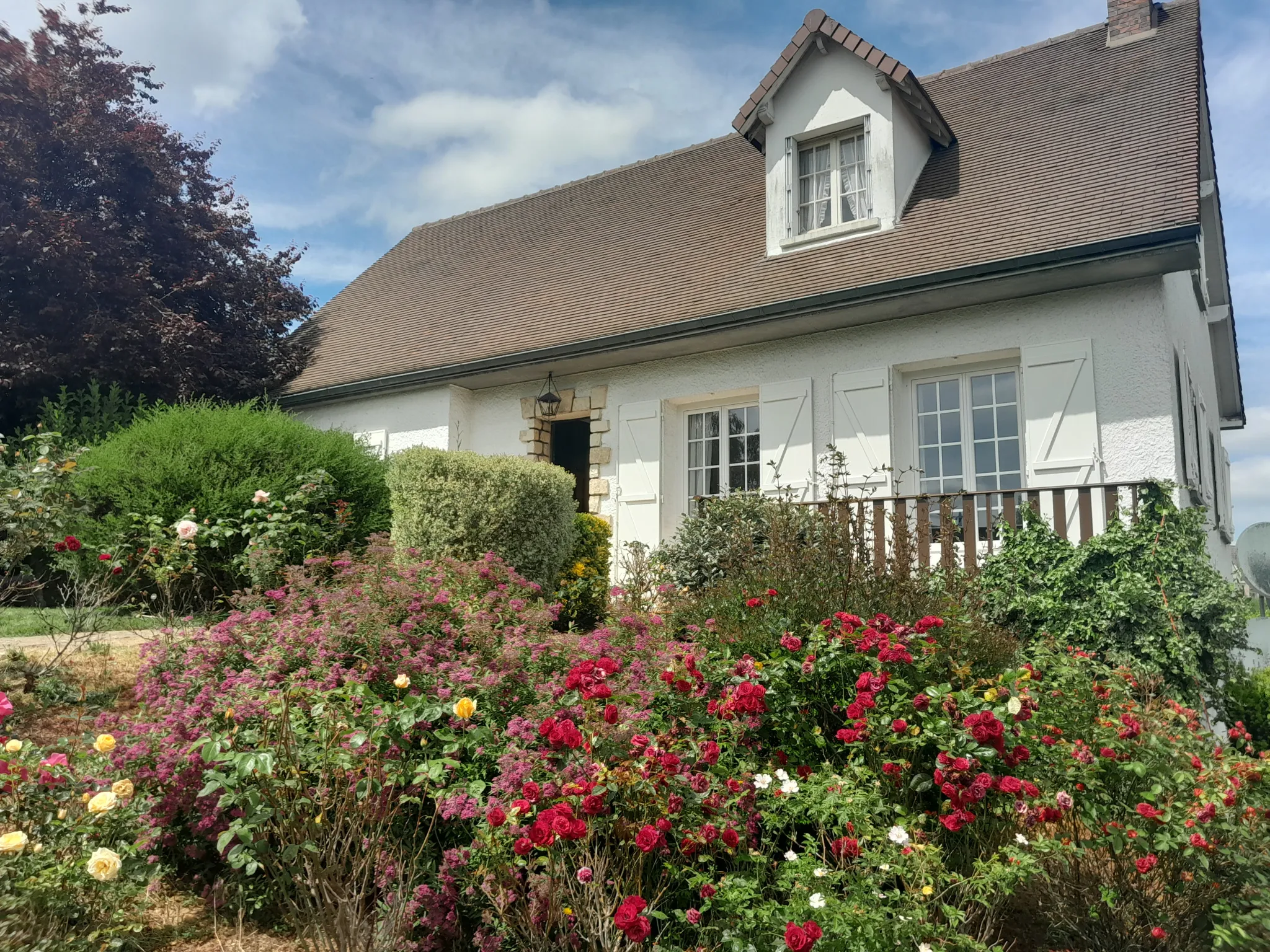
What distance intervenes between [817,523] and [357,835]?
4.36m

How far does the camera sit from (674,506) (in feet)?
30.0

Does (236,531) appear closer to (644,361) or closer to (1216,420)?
(644,361)

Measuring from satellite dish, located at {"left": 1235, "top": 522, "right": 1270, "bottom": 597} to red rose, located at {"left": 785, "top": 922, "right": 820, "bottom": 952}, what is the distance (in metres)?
8.17

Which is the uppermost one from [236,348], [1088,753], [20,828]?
[236,348]

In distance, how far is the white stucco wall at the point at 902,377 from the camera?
21.7 ft

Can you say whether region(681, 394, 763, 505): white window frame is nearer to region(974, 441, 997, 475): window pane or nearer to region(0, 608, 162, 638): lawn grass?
region(974, 441, 997, 475): window pane

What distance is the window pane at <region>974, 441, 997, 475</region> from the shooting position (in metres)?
7.40

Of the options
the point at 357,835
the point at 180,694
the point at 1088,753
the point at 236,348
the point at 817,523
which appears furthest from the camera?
the point at 236,348

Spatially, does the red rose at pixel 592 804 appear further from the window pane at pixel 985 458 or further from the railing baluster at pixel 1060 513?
the window pane at pixel 985 458

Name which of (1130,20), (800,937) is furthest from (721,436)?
(800,937)

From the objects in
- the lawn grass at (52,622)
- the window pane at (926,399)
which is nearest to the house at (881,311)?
the window pane at (926,399)

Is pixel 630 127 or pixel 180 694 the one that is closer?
pixel 180 694

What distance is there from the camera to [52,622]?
6211 mm

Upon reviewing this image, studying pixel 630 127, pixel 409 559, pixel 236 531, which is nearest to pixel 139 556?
pixel 236 531
